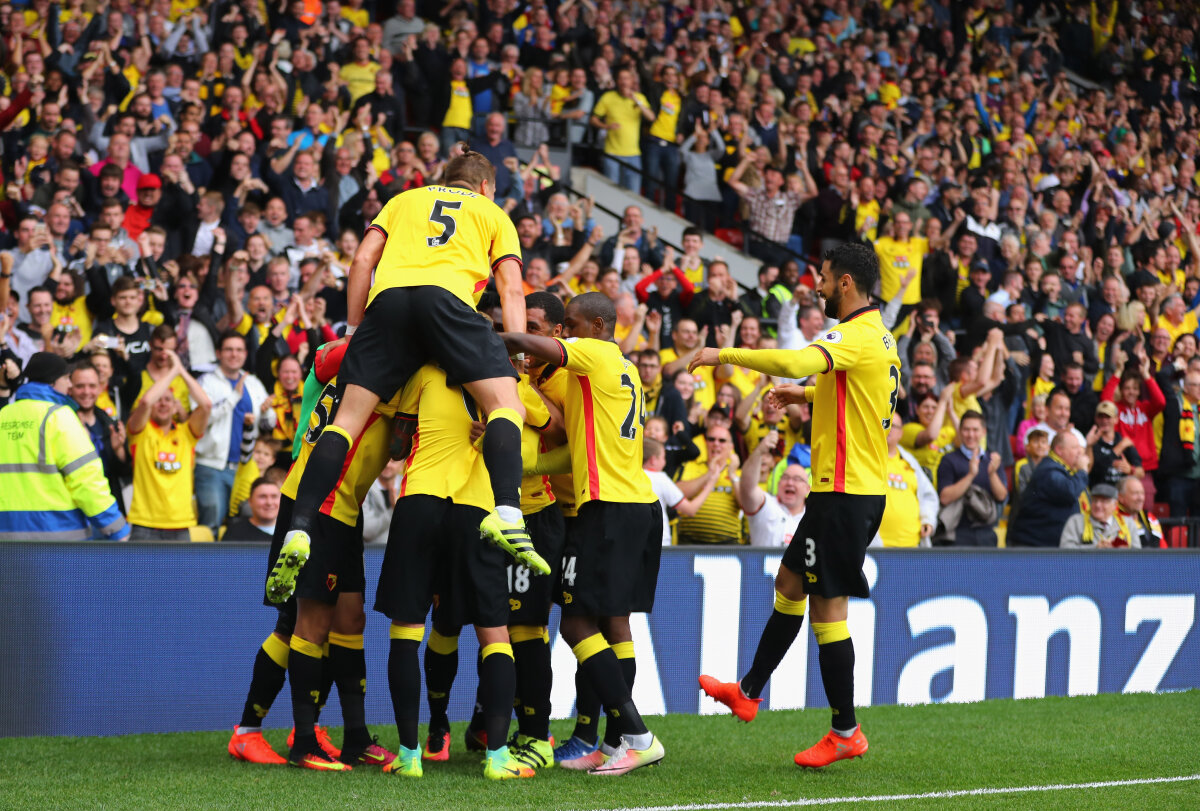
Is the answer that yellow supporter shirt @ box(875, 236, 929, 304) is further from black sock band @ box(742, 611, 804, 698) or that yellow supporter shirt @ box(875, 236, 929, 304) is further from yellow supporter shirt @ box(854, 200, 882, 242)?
black sock band @ box(742, 611, 804, 698)

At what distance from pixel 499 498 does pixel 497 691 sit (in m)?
0.87

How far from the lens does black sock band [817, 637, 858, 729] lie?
19.9 ft

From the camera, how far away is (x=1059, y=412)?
12289 millimetres

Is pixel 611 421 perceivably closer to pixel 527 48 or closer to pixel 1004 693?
pixel 1004 693

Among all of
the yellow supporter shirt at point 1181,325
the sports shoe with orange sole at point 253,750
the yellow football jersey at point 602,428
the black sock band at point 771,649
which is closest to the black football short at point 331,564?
the sports shoe with orange sole at point 253,750

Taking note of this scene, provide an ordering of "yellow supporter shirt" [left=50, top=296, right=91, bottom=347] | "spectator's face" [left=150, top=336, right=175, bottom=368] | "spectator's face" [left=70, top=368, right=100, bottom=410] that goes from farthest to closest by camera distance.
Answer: "yellow supporter shirt" [left=50, top=296, right=91, bottom=347] < "spectator's face" [left=150, top=336, right=175, bottom=368] < "spectator's face" [left=70, top=368, right=100, bottom=410]

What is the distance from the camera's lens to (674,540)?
411 inches

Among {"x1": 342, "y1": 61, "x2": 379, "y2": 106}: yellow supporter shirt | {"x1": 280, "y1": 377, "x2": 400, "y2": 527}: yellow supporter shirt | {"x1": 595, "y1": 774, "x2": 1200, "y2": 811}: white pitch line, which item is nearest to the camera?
{"x1": 595, "y1": 774, "x2": 1200, "y2": 811}: white pitch line

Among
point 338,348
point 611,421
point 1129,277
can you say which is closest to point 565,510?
point 611,421

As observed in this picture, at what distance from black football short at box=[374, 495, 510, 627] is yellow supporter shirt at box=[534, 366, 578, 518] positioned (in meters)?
0.70

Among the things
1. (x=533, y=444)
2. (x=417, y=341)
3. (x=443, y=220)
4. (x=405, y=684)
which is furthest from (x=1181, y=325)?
(x=405, y=684)

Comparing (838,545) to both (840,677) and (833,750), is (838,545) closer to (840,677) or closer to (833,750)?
(840,677)

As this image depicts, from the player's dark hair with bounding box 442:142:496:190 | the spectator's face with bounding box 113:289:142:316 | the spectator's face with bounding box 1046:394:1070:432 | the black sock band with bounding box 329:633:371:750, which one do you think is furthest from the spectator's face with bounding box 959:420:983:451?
the spectator's face with bounding box 113:289:142:316

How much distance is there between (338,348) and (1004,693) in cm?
523
